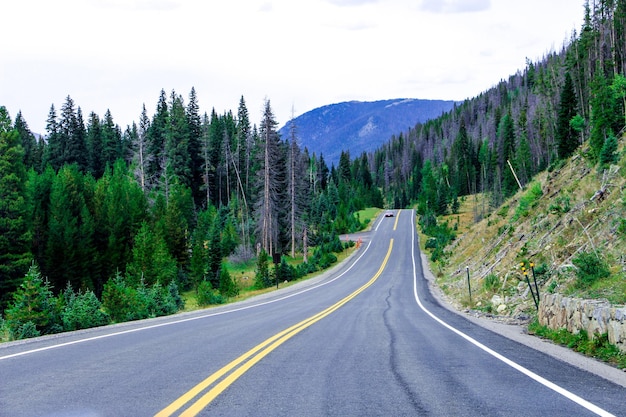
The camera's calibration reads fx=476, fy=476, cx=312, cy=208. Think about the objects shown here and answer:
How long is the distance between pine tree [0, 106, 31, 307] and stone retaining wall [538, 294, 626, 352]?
30.0 metres

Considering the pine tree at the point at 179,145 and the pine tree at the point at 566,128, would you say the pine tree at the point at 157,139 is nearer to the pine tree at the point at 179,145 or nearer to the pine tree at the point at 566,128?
the pine tree at the point at 179,145

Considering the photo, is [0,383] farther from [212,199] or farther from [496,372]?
[212,199]

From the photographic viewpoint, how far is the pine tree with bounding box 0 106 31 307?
30000mm

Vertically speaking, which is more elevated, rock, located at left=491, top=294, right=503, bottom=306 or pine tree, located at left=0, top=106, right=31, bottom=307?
pine tree, located at left=0, top=106, right=31, bottom=307

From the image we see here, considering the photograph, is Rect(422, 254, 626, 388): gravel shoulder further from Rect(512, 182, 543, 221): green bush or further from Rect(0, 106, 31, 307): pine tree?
Rect(0, 106, 31, 307): pine tree

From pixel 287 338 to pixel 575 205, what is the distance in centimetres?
1692

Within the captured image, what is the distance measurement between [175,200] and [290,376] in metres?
49.6

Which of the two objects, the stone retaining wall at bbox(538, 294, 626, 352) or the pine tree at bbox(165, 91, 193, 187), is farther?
the pine tree at bbox(165, 91, 193, 187)

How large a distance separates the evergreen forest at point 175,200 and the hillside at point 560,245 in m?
2.65

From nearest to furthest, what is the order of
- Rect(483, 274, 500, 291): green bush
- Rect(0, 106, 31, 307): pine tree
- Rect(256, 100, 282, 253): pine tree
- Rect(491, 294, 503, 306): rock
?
Rect(491, 294, 503, 306): rock → Rect(483, 274, 500, 291): green bush → Rect(0, 106, 31, 307): pine tree → Rect(256, 100, 282, 253): pine tree

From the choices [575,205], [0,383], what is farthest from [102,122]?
[0,383]

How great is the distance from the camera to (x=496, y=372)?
6355 millimetres

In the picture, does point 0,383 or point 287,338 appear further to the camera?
point 287,338

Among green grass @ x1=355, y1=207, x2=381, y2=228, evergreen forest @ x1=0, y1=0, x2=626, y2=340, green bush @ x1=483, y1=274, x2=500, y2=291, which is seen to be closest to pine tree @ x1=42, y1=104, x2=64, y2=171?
evergreen forest @ x1=0, y1=0, x2=626, y2=340
